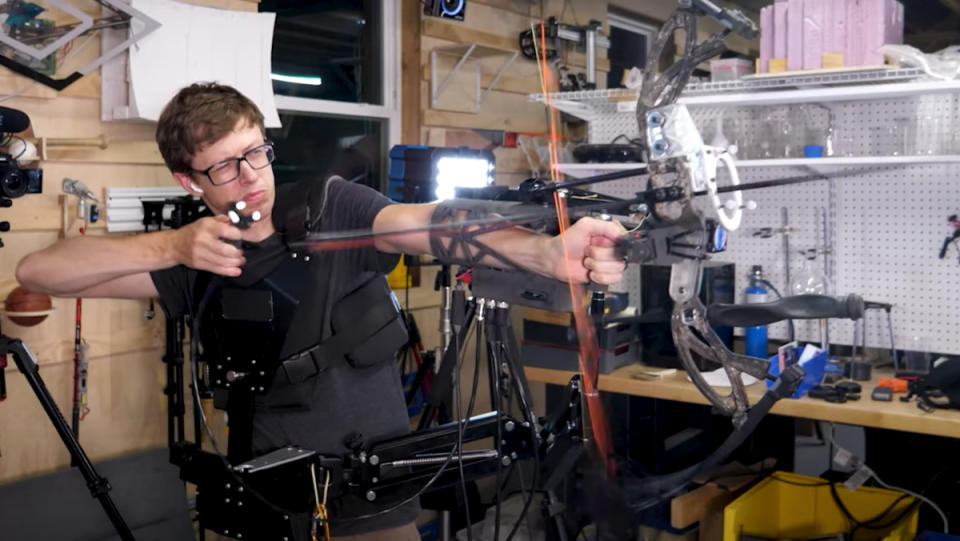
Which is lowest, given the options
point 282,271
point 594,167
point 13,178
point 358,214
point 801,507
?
point 801,507

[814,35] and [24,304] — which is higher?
[814,35]

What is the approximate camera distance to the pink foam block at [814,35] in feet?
10.6

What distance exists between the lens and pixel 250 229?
5.97 feet

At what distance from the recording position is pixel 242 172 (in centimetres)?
182

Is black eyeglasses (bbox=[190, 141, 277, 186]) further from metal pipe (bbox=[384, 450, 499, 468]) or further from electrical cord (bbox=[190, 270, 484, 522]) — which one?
metal pipe (bbox=[384, 450, 499, 468])

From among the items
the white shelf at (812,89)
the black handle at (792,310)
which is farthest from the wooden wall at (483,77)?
the black handle at (792,310)

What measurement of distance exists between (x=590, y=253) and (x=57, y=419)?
5.48ft

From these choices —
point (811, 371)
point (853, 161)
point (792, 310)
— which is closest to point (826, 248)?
point (853, 161)

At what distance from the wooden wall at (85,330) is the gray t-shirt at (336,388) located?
1086 millimetres

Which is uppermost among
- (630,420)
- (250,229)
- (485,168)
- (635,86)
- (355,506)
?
(635,86)

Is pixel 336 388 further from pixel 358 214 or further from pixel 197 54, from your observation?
pixel 197 54

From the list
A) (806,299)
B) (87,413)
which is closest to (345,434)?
(806,299)

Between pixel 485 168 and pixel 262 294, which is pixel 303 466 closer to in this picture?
pixel 262 294

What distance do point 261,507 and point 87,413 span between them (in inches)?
60.8
